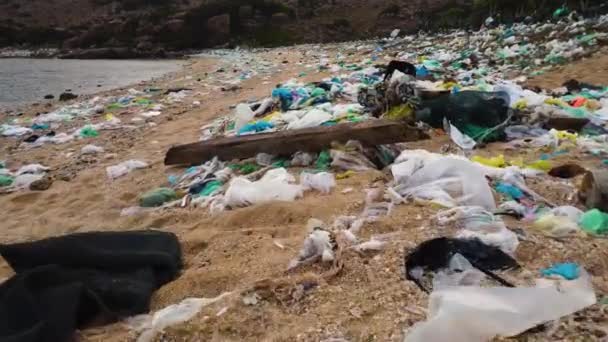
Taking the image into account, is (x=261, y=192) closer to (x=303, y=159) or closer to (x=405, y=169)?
(x=303, y=159)

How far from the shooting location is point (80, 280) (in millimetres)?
2119

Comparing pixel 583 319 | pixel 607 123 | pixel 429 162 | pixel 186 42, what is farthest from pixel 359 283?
pixel 186 42

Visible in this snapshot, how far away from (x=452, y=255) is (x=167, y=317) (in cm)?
124

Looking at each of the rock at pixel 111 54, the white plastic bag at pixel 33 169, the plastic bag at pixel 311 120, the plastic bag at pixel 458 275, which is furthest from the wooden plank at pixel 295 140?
the rock at pixel 111 54

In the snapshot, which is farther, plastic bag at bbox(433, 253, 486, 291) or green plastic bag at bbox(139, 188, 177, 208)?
green plastic bag at bbox(139, 188, 177, 208)

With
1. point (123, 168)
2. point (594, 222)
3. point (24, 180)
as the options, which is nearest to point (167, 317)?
point (594, 222)

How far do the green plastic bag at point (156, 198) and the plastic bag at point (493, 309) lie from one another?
2.49 m

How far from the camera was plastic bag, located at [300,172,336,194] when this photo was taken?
3.16m

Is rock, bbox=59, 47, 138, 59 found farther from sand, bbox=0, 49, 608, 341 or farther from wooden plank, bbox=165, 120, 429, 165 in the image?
sand, bbox=0, 49, 608, 341

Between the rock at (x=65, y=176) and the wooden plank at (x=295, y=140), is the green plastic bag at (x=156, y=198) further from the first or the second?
the rock at (x=65, y=176)

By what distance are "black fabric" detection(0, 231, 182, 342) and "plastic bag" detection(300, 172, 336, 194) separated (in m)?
1.03

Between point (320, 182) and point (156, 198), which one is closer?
point (320, 182)

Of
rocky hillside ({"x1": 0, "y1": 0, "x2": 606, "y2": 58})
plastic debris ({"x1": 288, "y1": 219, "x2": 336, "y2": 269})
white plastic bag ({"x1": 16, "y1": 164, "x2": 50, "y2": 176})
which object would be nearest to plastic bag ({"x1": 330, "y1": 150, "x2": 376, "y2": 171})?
plastic debris ({"x1": 288, "y1": 219, "x2": 336, "y2": 269})

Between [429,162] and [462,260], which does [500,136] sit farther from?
[462,260]
